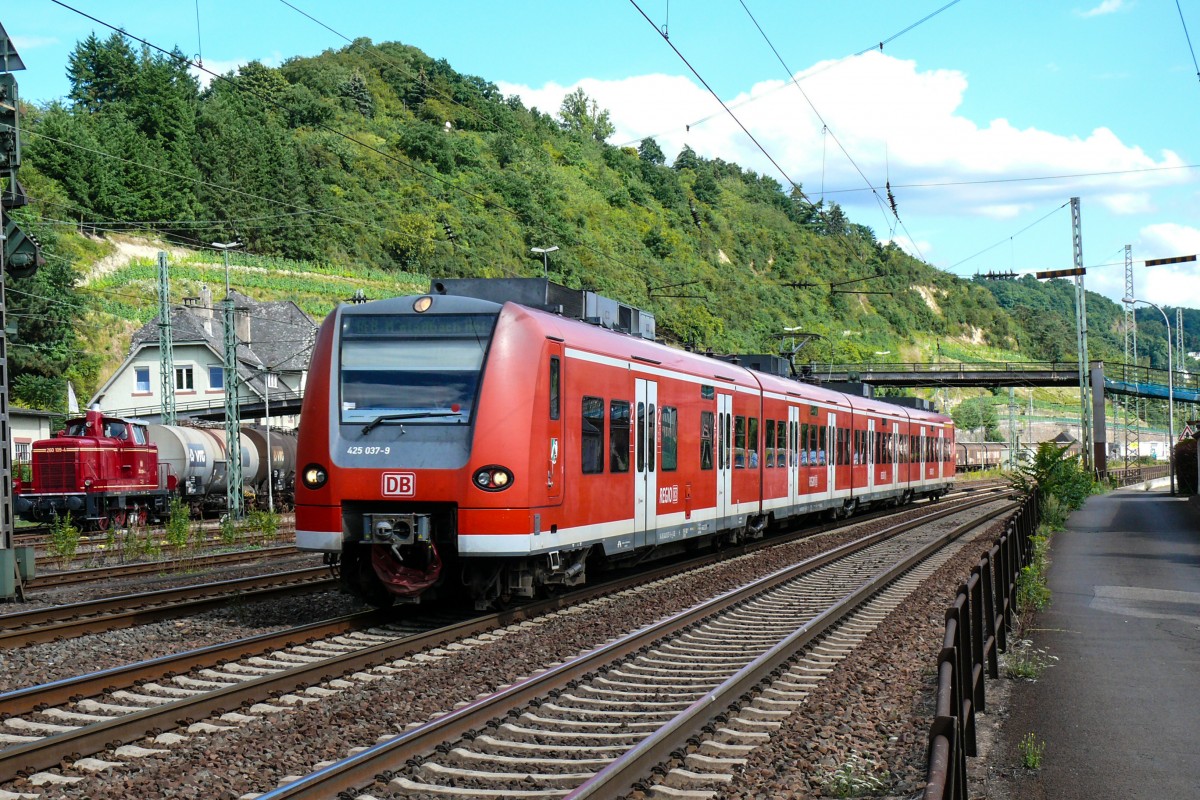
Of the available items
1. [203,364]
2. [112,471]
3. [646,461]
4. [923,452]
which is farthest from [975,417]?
[646,461]

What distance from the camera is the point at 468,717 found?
306 inches

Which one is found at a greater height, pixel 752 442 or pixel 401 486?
pixel 752 442

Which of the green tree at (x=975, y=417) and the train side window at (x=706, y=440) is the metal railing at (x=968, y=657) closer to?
the train side window at (x=706, y=440)

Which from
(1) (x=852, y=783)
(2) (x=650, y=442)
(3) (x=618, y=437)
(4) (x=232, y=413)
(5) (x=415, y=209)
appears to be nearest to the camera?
(1) (x=852, y=783)

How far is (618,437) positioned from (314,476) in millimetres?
3848

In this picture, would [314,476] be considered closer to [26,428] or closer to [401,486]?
[401,486]

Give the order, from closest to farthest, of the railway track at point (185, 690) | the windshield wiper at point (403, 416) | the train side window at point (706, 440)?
the railway track at point (185, 690) < the windshield wiper at point (403, 416) < the train side window at point (706, 440)

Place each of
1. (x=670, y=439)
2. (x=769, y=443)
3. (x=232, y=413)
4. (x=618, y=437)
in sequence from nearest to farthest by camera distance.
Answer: (x=618, y=437) → (x=670, y=439) → (x=769, y=443) → (x=232, y=413)

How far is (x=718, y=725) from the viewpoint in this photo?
8.04 m

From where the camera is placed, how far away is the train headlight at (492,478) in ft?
38.7

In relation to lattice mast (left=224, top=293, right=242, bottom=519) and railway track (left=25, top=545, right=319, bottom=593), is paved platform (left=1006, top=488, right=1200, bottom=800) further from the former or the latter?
lattice mast (left=224, top=293, right=242, bottom=519)

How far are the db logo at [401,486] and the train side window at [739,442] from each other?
909 centimetres

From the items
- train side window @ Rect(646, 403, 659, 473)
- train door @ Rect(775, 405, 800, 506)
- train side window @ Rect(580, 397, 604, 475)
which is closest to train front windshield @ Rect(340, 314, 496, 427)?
train side window @ Rect(580, 397, 604, 475)

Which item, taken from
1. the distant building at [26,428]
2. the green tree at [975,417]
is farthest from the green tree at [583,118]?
the distant building at [26,428]
